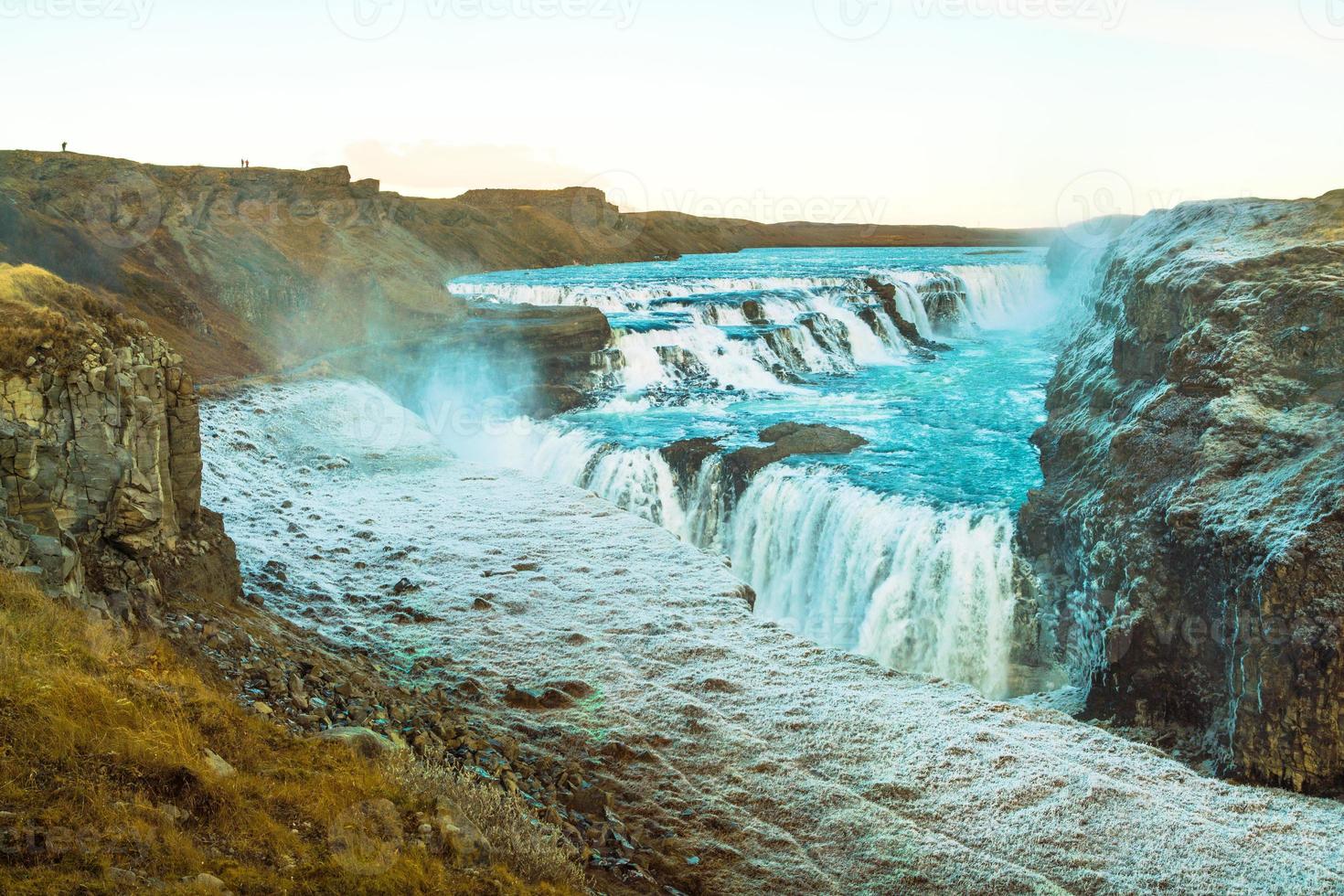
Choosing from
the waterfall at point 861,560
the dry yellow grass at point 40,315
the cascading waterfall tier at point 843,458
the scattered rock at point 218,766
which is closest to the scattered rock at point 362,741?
the scattered rock at point 218,766

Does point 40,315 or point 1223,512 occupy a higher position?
point 40,315

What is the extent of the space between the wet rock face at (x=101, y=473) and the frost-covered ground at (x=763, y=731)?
2.11m

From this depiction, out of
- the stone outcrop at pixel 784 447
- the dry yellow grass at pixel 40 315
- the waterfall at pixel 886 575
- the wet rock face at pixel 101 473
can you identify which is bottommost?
the waterfall at pixel 886 575

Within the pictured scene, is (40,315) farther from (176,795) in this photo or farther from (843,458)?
(843,458)

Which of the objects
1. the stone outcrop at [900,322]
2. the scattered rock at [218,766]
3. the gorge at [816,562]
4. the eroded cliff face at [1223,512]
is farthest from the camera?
the stone outcrop at [900,322]

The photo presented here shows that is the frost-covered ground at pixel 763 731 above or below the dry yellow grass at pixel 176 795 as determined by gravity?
below

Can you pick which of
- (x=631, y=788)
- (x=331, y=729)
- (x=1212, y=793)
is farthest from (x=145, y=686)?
(x=1212, y=793)

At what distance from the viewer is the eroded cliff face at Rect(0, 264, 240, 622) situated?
22.7 ft

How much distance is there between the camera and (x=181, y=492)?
9.20m

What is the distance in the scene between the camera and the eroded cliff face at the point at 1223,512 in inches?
327

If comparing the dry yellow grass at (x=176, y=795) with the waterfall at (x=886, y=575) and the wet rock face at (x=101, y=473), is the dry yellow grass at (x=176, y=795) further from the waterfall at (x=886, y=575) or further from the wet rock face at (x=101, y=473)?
the waterfall at (x=886, y=575)

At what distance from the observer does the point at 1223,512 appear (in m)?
9.63

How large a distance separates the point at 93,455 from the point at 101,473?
0.16 metres

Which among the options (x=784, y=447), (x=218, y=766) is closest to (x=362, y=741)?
(x=218, y=766)
